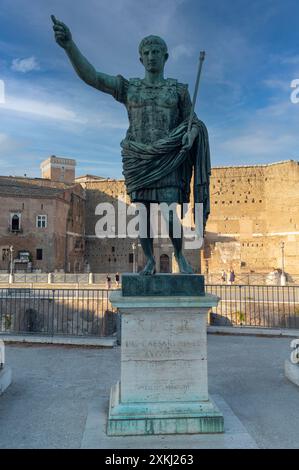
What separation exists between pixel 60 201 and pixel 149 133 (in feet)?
128

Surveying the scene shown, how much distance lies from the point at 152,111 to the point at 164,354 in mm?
2582

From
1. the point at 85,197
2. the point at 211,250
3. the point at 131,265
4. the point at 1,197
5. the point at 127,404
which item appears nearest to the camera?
the point at 127,404

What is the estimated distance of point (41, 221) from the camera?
1582 inches

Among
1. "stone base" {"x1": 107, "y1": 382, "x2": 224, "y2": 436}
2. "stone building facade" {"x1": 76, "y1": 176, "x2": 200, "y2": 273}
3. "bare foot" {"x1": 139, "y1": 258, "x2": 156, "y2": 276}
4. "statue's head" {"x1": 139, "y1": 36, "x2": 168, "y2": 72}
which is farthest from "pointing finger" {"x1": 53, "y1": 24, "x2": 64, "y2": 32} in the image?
"stone building facade" {"x1": 76, "y1": 176, "x2": 200, "y2": 273}

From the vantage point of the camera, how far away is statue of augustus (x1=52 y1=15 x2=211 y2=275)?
426 centimetres

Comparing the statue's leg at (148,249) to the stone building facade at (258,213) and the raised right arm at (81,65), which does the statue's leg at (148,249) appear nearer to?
the raised right arm at (81,65)

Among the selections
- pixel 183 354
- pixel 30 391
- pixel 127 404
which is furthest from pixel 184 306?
pixel 30 391

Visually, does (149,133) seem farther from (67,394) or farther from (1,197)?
(1,197)

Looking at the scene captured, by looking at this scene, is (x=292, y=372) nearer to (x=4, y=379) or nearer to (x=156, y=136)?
(x=156, y=136)

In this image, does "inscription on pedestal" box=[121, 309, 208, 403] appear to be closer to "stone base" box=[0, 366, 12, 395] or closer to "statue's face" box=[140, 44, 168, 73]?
"stone base" box=[0, 366, 12, 395]

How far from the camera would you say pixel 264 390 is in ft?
17.3

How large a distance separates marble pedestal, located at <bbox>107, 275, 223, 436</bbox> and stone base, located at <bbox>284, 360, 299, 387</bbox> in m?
2.15

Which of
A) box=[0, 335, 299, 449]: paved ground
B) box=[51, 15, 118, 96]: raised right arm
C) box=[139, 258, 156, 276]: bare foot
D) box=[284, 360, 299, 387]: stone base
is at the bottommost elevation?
box=[0, 335, 299, 449]: paved ground

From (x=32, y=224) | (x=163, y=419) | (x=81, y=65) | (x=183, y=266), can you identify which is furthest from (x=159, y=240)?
(x=163, y=419)
